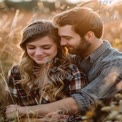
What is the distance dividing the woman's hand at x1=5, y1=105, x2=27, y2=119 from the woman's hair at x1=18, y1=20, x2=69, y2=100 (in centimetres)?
27

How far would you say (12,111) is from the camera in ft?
17.0

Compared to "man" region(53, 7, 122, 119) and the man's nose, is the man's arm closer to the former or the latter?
"man" region(53, 7, 122, 119)

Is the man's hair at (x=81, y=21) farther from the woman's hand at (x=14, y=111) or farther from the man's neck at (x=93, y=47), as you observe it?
the woman's hand at (x=14, y=111)

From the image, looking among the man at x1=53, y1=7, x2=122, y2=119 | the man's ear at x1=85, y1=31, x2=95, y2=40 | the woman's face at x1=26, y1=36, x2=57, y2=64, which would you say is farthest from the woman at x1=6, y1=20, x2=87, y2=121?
the man's ear at x1=85, y1=31, x2=95, y2=40

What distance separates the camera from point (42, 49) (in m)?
5.22

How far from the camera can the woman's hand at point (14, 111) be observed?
509cm

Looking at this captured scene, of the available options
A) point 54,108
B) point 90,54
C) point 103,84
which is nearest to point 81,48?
point 90,54

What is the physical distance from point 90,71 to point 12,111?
80 cm

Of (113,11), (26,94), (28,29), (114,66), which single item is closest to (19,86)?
(26,94)

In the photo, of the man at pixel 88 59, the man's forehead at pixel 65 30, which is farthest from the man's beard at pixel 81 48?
the man's forehead at pixel 65 30

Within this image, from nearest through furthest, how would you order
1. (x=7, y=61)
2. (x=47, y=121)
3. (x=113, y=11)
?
(x=47, y=121)
(x=7, y=61)
(x=113, y=11)

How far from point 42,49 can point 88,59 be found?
0.46m

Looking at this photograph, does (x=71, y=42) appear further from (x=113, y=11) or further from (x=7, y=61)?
(x=113, y=11)

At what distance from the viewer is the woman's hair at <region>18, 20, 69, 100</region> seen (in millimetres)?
5266
